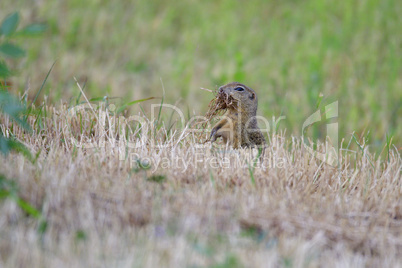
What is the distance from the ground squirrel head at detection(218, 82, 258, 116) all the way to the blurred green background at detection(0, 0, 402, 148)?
8.80 ft

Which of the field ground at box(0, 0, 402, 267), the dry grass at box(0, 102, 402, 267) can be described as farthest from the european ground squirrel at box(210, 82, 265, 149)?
the dry grass at box(0, 102, 402, 267)

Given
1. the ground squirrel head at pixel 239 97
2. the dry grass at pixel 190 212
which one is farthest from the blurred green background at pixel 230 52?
the dry grass at pixel 190 212

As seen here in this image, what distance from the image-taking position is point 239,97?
452cm

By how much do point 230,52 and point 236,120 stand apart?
14.4 ft

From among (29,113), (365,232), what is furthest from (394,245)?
(29,113)

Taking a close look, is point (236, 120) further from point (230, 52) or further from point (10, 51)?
point (230, 52)

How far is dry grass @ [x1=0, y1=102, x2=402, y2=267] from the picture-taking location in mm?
2297

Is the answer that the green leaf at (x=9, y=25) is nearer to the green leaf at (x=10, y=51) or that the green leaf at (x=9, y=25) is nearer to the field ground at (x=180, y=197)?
the green leaf at (x=10, y=51)

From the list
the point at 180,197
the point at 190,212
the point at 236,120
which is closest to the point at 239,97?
the point at 236,120

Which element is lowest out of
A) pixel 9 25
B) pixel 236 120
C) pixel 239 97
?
pixel 236 120

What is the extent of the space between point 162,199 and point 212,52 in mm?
6276

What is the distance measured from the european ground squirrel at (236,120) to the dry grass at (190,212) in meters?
0.69

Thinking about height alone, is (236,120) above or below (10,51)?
below

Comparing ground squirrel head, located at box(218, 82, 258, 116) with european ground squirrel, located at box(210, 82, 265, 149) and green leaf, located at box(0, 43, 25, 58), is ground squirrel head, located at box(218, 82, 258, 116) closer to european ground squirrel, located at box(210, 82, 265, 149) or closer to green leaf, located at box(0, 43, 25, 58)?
european ground squirrel, located at box(210, 82, 265, 149)
